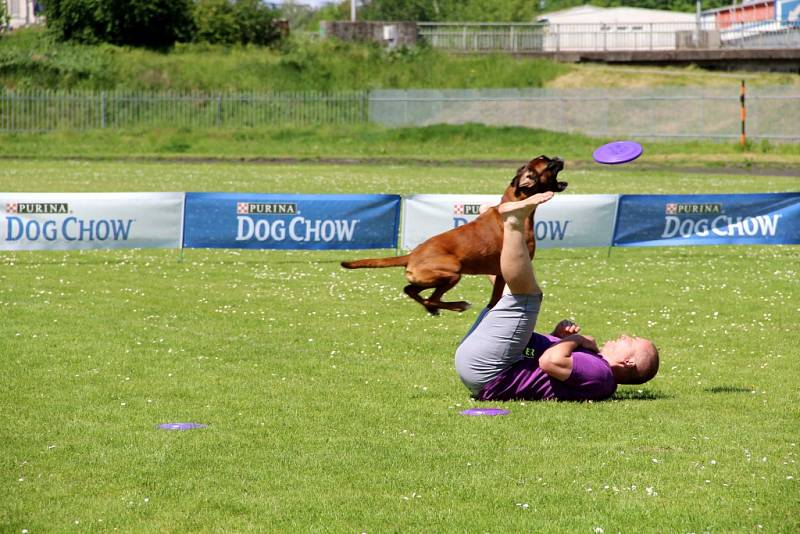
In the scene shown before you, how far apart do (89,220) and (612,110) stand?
37511 mm

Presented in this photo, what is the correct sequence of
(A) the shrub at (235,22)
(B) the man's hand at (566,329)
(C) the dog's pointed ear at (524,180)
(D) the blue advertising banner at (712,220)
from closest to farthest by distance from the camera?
(C) the dog's pointed ear at (524,180)
(B) the man's hand at (566,329)
(D) the blue advertising banner at (712,220)
(A) the shrub at (235,22)

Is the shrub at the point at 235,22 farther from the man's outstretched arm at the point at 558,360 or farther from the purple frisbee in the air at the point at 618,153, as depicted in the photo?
the man's outstretched arm at the point at 558,360

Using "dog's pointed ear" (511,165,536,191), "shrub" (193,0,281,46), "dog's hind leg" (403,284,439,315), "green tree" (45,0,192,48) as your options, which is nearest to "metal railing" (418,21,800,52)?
"shrub" (193,0,281,46)

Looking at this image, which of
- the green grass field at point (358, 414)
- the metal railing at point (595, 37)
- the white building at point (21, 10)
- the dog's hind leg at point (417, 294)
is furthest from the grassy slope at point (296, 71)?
the dog's hind leg at point (417, 294)

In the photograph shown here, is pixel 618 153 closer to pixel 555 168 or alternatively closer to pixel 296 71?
pixel 555 168

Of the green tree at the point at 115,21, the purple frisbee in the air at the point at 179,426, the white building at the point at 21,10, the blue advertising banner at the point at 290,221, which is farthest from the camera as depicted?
the white building at the point at 21,10

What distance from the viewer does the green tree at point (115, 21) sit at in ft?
207

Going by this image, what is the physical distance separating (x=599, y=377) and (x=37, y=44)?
59369mm

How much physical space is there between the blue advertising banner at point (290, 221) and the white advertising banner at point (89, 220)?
41 cm

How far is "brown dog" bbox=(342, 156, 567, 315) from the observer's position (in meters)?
9.28

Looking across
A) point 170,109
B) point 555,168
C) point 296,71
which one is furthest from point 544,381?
point 296,71

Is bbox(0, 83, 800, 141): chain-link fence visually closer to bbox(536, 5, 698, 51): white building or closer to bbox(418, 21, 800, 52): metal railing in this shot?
bbox(418, 21, 800, 52): metal railing

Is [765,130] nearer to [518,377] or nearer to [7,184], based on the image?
[7,184]

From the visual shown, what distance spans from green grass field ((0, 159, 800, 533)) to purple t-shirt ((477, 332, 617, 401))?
0.23 meters
